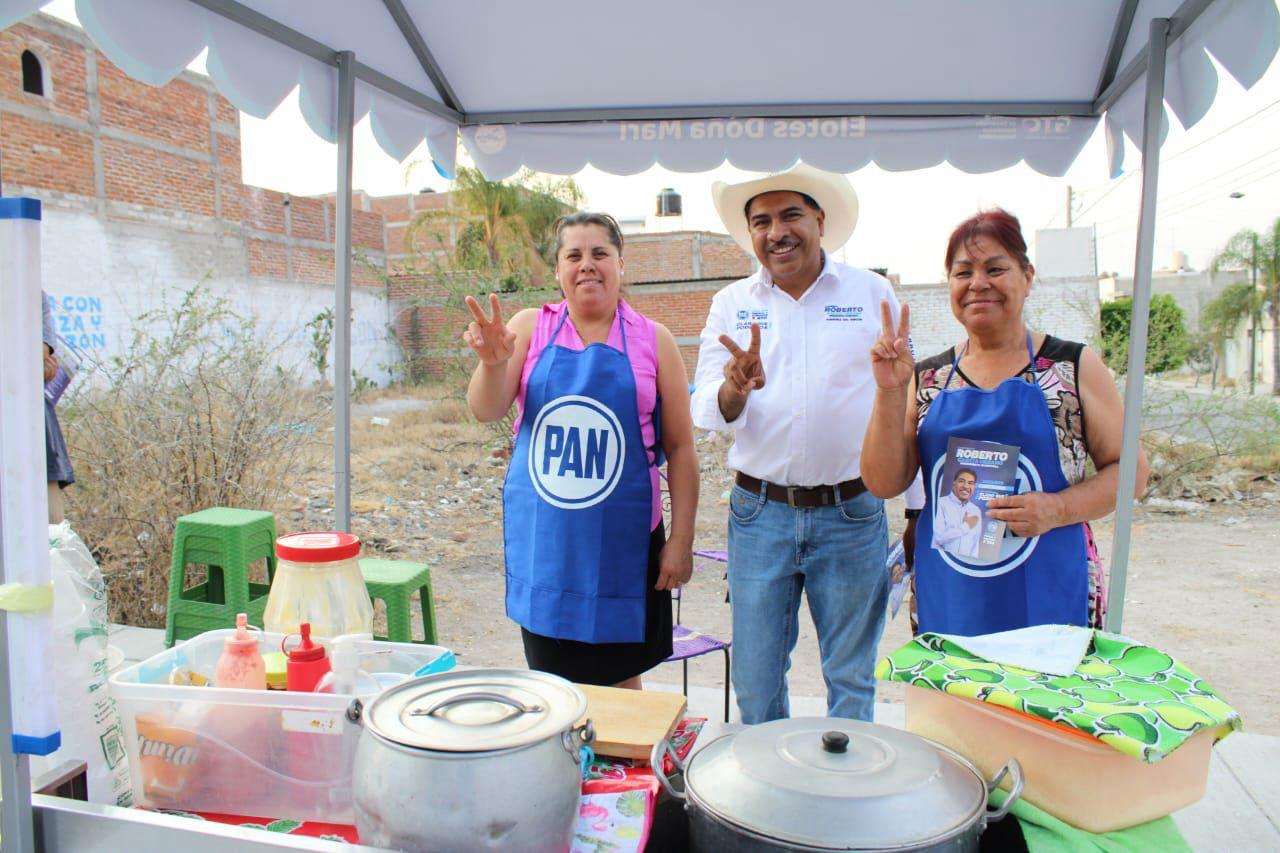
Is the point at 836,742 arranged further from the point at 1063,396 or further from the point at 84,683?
the point at 1063,396

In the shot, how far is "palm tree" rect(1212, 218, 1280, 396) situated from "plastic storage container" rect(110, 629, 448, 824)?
2845 cm

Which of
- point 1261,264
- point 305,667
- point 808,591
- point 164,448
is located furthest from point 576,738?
point 1261,264

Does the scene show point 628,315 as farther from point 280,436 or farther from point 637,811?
point 280,436

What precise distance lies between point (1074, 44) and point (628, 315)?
1.82 meters

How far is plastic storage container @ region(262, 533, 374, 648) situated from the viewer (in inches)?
61.8

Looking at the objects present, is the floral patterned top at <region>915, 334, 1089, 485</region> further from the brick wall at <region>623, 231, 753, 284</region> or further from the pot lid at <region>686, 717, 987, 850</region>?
the brick wall at <region>623, 231, 753, 284</region>

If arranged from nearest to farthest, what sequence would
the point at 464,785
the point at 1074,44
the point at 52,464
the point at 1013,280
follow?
the point at 464,785
the point at 1013,280
the point at 1074,44
the point at 52,464

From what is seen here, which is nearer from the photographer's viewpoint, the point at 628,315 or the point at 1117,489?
the point at 1117,489

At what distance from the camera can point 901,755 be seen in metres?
1.03

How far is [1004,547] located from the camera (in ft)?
6.21

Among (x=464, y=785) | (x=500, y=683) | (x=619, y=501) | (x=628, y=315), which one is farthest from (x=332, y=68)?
(x=464, y=785)

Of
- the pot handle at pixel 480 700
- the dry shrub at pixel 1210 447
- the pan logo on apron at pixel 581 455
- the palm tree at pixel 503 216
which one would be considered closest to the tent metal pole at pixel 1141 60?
the pan logo on apron at pixel 581 455

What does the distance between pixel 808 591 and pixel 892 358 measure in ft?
2.86

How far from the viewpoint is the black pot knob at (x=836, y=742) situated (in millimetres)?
1011
